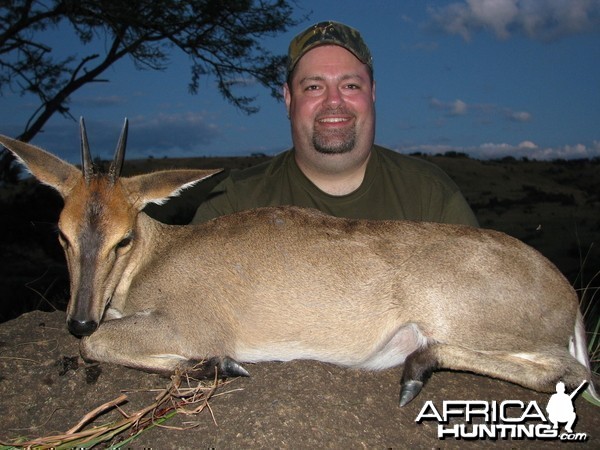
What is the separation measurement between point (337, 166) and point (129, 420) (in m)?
4.07

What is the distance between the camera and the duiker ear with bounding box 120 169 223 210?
5000 mm

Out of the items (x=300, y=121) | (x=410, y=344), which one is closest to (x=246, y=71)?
(x=300, y=121)

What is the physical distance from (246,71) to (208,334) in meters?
12.2

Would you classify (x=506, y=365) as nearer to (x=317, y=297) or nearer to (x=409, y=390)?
(x=409, y=390)

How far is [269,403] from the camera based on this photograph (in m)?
4.18

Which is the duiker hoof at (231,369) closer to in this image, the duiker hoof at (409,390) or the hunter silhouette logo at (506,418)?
the duiker hoof at (409,390)

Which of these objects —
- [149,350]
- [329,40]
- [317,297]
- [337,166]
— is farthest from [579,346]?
[329,40]

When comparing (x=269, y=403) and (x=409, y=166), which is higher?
(x=409, y=166)

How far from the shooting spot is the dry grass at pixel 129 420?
13.0 ft

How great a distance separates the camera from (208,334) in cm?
490

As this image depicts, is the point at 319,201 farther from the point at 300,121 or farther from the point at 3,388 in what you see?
the point at 3,388

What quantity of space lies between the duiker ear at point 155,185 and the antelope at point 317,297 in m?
0.01

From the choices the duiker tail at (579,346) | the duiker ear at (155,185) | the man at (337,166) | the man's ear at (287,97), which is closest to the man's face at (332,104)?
the man at (337,166)

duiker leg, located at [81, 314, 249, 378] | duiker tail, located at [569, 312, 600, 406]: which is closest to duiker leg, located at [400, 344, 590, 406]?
duiker tail, located at [569, 312, 600, 406]
